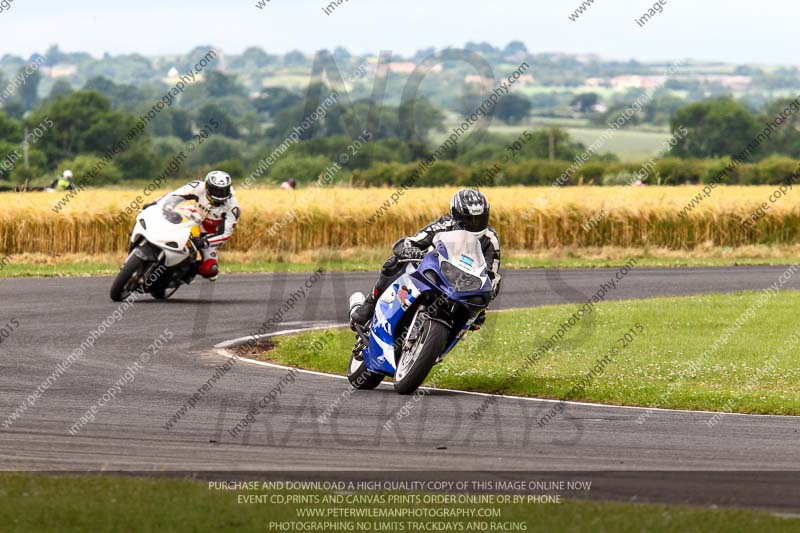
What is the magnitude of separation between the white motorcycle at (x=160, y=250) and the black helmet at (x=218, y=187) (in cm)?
38

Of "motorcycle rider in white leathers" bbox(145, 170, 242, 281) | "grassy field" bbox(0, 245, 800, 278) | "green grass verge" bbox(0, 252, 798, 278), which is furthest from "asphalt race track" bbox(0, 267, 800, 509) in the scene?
"grassy field" bbox(0, 245, 800, 278)

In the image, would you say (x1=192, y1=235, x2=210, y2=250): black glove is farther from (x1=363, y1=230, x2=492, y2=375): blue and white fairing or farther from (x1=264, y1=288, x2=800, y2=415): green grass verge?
(x1=363, y1=230, x2=492, y2=375): blue and white fairing

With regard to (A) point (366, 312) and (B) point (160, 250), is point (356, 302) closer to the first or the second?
(A) point (366, 312)

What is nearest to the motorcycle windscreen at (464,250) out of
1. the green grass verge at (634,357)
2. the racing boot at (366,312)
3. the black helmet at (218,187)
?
the racing boot at (366,312)

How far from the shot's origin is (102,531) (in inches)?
287

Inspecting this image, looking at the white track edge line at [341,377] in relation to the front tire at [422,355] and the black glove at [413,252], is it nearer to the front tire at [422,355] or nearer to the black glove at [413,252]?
the front tire at [422,355]

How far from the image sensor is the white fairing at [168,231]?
67.7ft

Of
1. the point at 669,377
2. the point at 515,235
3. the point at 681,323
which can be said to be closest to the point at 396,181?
the point at 515,235

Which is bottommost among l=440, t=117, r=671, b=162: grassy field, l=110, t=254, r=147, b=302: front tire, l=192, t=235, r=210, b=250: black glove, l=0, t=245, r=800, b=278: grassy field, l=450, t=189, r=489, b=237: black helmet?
l=440, t=117, r=671, b=162: grassy field

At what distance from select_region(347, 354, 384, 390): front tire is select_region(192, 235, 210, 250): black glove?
802cm

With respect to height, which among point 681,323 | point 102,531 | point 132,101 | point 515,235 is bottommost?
point 132,101

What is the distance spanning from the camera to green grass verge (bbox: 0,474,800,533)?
741cm

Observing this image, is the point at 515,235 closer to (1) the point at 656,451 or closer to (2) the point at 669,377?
(2) the point at 669,377

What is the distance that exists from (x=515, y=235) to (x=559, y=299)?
1225 centimetres
